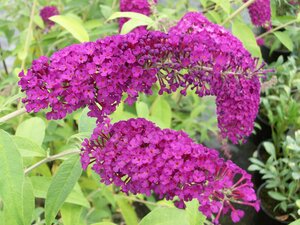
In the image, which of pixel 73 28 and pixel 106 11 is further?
pixel 106 11

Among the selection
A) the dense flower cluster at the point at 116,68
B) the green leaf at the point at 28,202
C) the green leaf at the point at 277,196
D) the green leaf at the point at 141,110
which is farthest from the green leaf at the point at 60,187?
the green leaf at the point at 277,196

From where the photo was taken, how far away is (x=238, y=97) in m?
1.43

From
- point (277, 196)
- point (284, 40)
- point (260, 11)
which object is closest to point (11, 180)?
point (260, 11)

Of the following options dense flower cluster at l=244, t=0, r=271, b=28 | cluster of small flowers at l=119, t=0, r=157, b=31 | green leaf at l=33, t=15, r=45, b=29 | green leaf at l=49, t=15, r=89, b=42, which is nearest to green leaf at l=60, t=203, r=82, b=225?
green leaf at l=49, t=15, r=89, b=42

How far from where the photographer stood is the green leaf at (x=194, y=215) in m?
1.28

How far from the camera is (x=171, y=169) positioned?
107cm

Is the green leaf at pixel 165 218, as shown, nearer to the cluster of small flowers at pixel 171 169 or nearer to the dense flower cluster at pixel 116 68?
the cluster of small flowers at pixel 171 169

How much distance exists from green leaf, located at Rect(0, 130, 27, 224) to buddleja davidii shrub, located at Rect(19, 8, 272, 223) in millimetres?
113

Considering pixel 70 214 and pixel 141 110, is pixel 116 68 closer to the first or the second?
pixel 70 214

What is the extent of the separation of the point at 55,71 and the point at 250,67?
53 cm

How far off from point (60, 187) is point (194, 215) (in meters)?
0.37

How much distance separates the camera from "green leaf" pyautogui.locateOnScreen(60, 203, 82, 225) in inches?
55.5

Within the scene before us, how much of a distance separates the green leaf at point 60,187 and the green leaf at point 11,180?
0.09 m

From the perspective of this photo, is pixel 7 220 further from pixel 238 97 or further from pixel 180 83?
pixel 238 97
